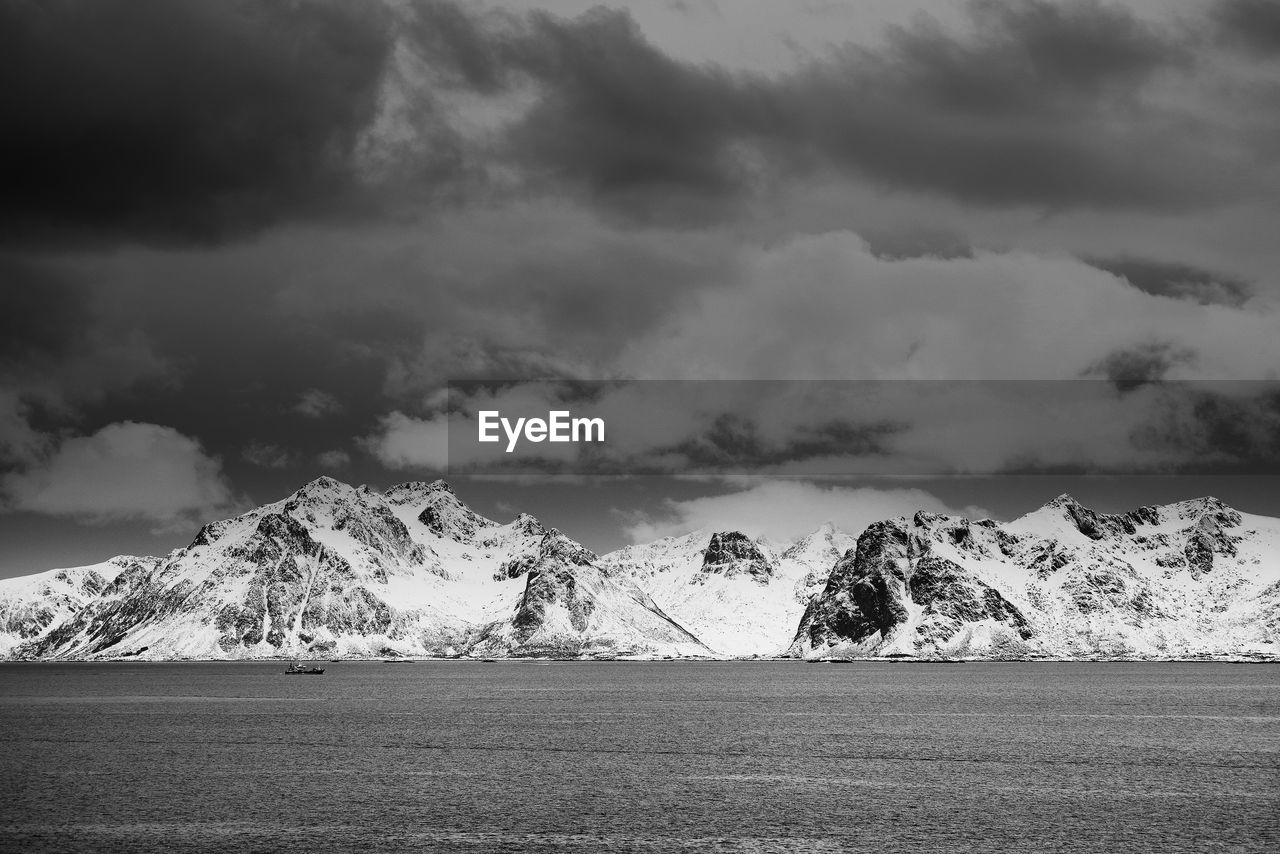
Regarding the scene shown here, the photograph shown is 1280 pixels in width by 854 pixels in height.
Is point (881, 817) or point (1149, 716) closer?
point (881, 817)

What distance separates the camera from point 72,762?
100 m

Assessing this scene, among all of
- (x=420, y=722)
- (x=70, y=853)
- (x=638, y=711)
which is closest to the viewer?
(x=70, y=853)

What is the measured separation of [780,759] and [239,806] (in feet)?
153

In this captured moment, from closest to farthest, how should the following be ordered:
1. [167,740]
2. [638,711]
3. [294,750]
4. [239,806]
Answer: [239,806] < [294,750] < [167,740] < [638,711]

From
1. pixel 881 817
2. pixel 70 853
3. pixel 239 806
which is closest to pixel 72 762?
pixel 239 806

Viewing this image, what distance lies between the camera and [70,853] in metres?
58.0

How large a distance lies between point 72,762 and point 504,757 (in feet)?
118

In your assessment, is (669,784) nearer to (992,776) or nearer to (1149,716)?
(992,776)

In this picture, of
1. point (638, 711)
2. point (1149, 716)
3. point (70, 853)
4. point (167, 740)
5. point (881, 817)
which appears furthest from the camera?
point (638, 711)

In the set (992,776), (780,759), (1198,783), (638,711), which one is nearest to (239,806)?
(780,759)

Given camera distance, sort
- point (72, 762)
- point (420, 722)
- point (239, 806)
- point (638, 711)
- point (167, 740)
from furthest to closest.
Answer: point (638, 711)
point (420, 722)
point (167, 740)
point (72, 762)
point (239, 806)

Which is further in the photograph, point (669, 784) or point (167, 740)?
point (167, 740)

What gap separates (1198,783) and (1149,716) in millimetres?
89166

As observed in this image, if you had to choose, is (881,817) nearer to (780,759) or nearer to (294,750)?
(780,759)
